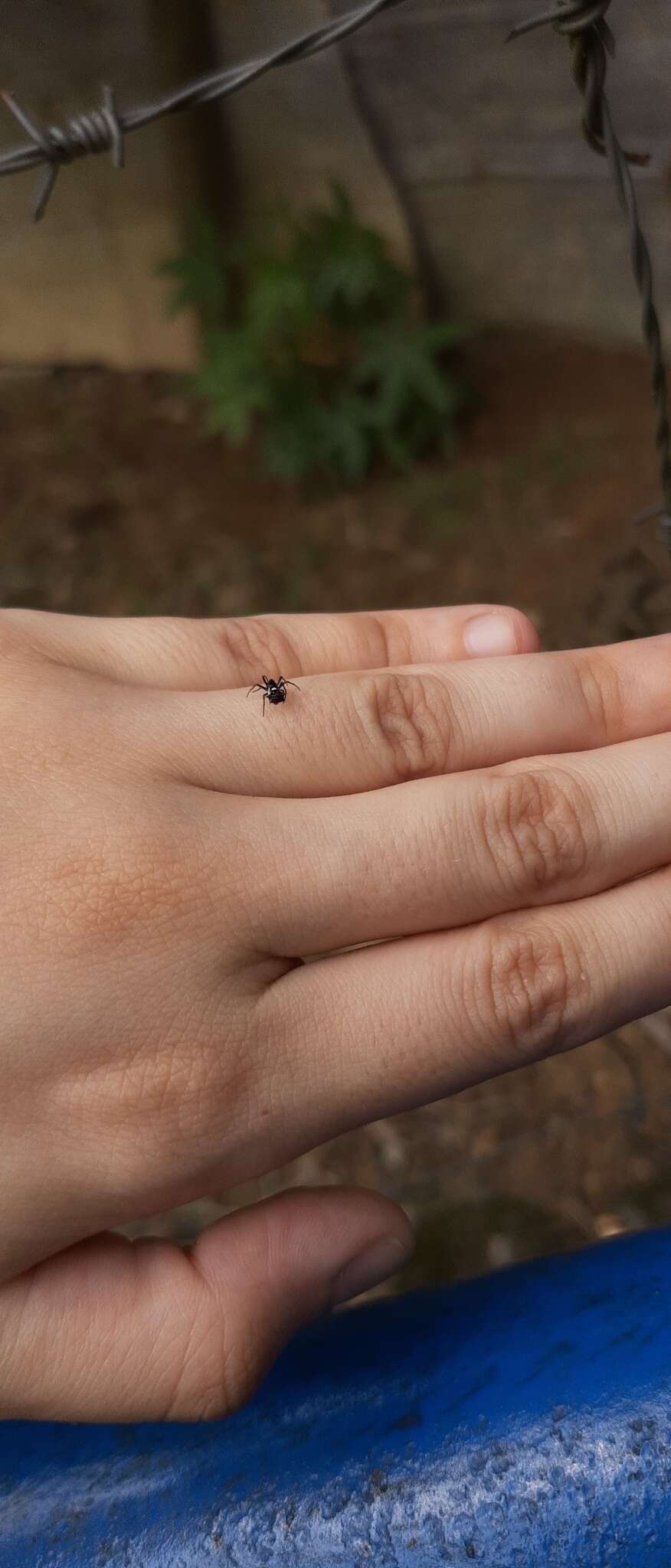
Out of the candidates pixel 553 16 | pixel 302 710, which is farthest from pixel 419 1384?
pixel 553 16

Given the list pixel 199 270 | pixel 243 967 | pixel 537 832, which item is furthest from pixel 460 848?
pixel 199 270

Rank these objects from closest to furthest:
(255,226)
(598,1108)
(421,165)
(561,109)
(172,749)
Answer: (172,749) → (598,1108) → (561,109) → (421,165) → (255,226)

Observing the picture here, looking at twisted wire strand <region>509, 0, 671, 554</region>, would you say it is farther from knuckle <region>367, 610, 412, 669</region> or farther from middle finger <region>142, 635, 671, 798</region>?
knuckle <region>367, 610, 412, 669</region>

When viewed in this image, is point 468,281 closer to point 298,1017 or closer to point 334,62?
point 334,62

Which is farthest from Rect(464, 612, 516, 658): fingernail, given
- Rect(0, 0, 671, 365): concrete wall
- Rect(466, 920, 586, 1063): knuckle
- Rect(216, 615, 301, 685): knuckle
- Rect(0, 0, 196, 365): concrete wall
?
Rect(0, 0, 196, 365): concrete wall

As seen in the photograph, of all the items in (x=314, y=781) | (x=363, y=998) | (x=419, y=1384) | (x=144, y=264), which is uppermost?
(x=144, y=264)

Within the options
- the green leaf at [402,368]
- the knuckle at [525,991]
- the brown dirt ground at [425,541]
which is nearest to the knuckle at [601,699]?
the knuckle at [525,991]

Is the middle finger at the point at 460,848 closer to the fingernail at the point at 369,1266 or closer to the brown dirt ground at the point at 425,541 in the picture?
the fingernail at the point at 369,1266
